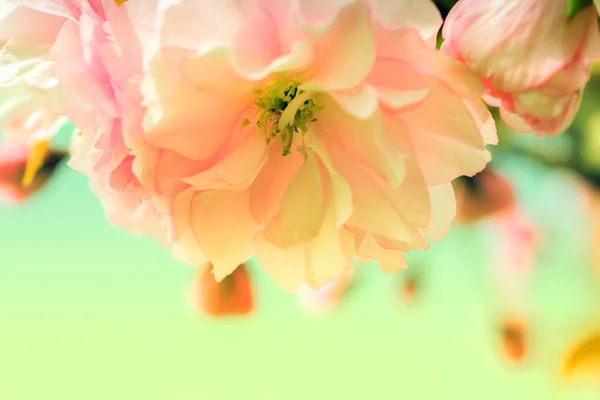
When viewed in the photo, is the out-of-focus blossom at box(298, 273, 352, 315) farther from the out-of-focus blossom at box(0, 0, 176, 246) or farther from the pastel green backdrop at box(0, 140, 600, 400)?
the out-of-focus blossom at box(0, 0, 176, 246)

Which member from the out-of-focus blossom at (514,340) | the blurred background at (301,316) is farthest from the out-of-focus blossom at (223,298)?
the out-of-focus blossom at (514,340)

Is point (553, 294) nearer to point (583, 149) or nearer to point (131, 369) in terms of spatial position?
point (583, 149)

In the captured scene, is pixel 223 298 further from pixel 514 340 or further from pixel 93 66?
pixel 93 66

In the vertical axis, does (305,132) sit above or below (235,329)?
above

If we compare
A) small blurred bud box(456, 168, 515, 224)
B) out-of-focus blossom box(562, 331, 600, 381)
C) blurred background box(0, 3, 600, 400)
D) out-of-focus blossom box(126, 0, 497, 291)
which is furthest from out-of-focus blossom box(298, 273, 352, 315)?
out-of-focus blossom box(126, 0, 497, 291)

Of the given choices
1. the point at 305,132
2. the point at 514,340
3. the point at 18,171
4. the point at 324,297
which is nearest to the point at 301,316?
the point at 324,297

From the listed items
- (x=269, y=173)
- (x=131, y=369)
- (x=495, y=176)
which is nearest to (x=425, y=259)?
(x=495, y=176)

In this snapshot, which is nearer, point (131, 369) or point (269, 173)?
point (269, 173)
